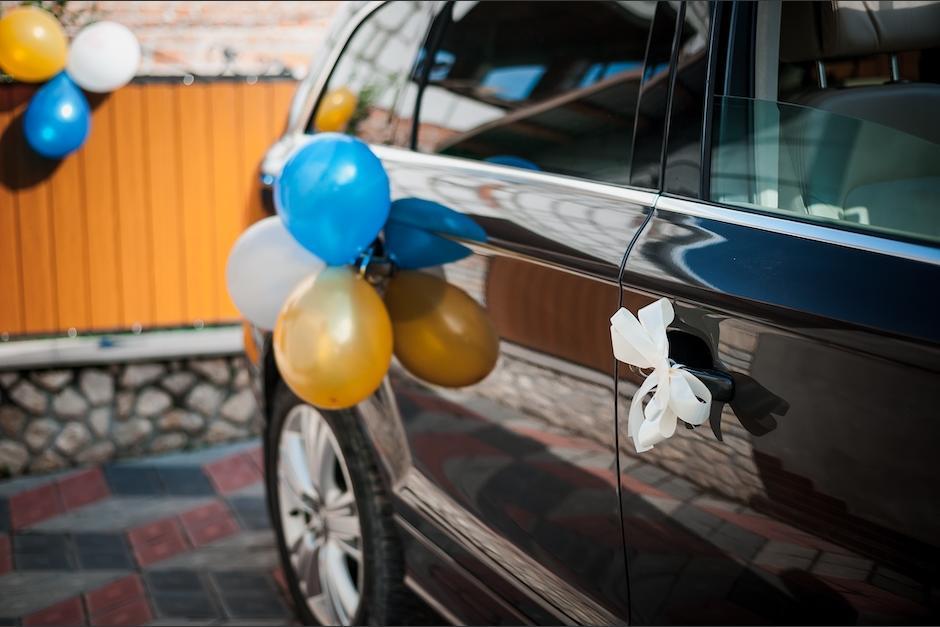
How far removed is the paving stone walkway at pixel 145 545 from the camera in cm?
318

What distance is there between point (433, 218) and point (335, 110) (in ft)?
2.77

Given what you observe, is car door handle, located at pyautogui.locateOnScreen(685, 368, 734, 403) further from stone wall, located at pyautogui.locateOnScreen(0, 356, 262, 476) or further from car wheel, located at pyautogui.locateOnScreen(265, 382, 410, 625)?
stone wall, located at pyautogui.locateOnScreen(0, 356, 262, 476)

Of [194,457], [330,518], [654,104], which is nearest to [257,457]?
[194,457]

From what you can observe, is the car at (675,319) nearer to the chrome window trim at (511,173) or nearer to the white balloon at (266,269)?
the chrome window trim at (511,173)

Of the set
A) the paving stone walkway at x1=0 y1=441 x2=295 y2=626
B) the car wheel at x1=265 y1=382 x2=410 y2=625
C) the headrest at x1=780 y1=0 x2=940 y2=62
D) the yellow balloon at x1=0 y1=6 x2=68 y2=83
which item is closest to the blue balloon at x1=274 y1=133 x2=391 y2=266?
the car wheel at x1=265 y1=382 x2=410 y2=625

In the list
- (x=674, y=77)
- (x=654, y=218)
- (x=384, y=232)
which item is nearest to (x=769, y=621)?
(x=654, y=218)

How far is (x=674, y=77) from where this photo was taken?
1.70 metres

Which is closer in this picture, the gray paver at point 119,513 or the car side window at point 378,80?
the car side window at point 378,80

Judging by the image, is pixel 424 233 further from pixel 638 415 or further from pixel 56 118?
pixel 56 118

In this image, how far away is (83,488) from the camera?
4.21 metres

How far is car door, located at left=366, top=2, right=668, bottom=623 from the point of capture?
5.54ft

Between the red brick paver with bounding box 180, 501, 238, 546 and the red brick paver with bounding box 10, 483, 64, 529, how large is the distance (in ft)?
1.75

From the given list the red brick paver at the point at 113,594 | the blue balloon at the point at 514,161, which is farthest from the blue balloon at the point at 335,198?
the red brick paver at the point at 113,594

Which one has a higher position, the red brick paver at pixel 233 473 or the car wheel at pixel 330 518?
the car wheel at pixel 330 518
